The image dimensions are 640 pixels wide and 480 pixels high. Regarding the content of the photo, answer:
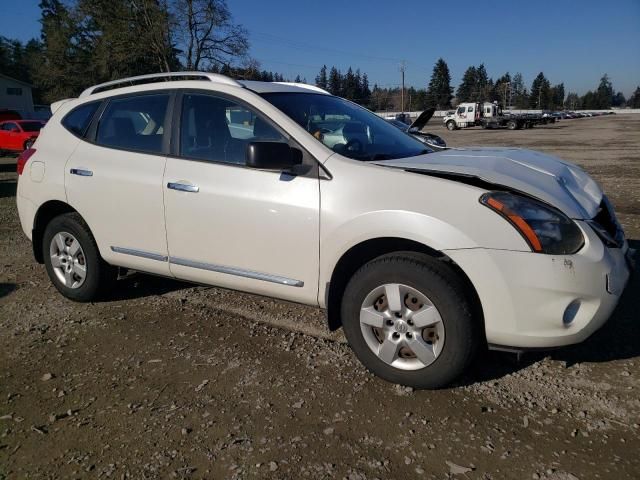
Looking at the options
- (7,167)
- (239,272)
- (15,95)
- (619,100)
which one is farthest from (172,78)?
(619,100)

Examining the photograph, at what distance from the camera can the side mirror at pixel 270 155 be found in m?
2.99

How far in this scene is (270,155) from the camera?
299 centimetres

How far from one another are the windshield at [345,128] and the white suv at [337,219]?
0.06 feet

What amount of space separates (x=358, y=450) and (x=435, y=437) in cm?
40

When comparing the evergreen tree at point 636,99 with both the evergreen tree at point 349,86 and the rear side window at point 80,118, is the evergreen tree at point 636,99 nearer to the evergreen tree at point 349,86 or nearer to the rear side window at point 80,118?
→ the evergreen tree at point 349,86

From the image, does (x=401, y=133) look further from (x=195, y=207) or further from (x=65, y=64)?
(x=65, y=64)

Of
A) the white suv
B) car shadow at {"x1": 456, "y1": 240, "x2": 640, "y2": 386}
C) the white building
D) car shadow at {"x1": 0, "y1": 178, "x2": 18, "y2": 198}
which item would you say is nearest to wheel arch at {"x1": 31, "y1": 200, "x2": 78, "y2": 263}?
the white suv

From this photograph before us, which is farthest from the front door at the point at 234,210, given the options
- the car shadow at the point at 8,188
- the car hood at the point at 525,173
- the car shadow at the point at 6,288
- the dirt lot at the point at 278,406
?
the car shadow at the point at 8,188

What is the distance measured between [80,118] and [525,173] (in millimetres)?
3575

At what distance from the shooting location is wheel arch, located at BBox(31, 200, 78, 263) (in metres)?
4.39

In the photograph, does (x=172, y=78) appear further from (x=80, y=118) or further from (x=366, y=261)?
(x=366, y=261)

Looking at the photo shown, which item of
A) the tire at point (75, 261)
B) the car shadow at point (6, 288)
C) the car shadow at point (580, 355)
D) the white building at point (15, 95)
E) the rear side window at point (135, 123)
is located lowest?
the car shadow at point (6, 288)

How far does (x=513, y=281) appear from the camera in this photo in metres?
2.57

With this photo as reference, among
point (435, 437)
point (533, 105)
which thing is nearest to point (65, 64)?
point (435, 437)
